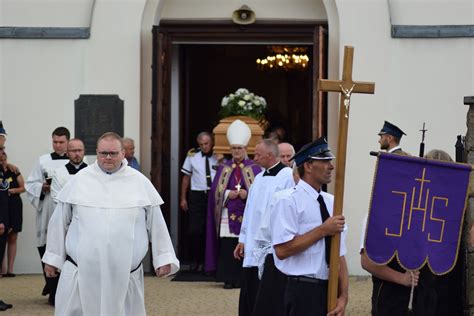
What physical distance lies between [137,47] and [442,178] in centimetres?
896

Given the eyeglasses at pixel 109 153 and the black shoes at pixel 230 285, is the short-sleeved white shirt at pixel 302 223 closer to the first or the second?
the eyeglasses at pixel 109 153

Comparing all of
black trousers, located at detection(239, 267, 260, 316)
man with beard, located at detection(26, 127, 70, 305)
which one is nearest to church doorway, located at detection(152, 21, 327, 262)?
man with beard, located at detection(26, 127, 70, 305)

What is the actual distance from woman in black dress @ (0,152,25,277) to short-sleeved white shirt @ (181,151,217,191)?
2.33 metres

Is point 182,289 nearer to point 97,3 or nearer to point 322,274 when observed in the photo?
point 97,3

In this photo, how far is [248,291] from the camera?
10516 millimetres

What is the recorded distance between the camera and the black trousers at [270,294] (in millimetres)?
8266

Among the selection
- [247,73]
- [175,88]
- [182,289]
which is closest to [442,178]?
[182,289]

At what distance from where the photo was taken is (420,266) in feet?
25.0

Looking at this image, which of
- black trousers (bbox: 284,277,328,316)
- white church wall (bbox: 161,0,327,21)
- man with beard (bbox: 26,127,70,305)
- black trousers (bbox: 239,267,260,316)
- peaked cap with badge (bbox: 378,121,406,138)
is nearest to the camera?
black trousers (bbox: 284,277,328,316)

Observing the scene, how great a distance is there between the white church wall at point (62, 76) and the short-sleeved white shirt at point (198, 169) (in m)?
0.81

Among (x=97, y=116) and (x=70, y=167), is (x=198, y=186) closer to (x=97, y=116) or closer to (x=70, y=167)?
(x=97, y=116)

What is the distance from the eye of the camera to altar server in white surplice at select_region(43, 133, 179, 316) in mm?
8773

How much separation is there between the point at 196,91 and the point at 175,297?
31.5 ft

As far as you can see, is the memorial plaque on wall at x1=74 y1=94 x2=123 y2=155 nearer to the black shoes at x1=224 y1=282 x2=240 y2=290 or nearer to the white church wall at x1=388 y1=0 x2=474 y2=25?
the black shoes at x1=224 y1=282 x2=240 y2=290
